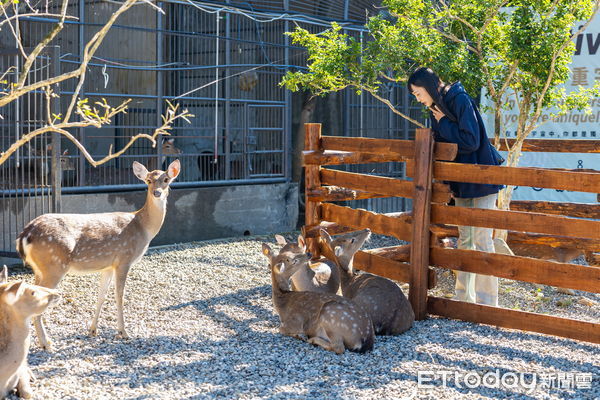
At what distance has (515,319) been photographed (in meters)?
6.25

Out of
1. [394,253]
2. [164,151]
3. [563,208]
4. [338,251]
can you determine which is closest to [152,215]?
[338,251]

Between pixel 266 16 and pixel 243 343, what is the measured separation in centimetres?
749

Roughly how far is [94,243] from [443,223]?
9.17 ft

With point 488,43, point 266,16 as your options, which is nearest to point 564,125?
point 488,43

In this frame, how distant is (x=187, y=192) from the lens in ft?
37.1

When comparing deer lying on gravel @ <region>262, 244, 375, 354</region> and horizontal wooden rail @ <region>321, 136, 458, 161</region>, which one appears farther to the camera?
horizontal wooden rail @ <region>321, 136, 458, 161</region>

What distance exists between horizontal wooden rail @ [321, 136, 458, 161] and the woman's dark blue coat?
0.14 m

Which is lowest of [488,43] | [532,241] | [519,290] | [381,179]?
[519,290]

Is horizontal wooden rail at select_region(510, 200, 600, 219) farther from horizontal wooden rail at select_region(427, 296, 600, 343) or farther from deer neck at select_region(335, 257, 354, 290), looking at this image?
deer neck at select_region(335, 257, 354, 290)

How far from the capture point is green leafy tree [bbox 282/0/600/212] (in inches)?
328

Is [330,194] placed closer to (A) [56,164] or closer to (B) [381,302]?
(B) [381,302]

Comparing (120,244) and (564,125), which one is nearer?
(120,244)

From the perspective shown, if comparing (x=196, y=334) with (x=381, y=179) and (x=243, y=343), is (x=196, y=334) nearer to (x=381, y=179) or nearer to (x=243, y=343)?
(x=243, y=343)

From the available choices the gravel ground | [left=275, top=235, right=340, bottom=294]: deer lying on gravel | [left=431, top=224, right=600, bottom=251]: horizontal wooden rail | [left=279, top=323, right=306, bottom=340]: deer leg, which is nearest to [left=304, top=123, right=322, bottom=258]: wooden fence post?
[left=275, top=235, right=340, bottom=294]: deer lying on gravel
